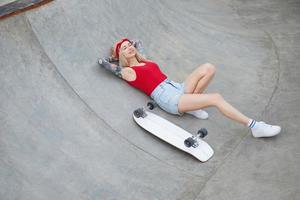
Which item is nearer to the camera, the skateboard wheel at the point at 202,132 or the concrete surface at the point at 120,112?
the concrete surface at the point at 120,112

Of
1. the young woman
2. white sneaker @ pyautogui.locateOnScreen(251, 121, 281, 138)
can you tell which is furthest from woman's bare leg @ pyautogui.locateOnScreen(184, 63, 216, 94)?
white sneaker @ pyautogui.locateOnScreen(251, 121, 281, 138)

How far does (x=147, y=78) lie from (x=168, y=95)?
39 cm

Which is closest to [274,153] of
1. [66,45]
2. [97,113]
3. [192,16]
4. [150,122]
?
[150,122]

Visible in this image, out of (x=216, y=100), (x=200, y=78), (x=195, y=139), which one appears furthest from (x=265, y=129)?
(x=200, y=78)

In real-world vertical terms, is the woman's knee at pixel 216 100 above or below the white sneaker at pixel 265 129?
above

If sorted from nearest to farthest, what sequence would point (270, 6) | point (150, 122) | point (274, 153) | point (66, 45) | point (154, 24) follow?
1. point (274, 153)
2. point (150, 122)
3. point (66, 45)
4. point (154, 24)
5. point (270, 6)

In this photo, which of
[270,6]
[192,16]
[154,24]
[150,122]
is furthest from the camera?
[270,6]

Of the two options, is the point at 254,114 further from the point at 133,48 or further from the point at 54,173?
the point at 54,173

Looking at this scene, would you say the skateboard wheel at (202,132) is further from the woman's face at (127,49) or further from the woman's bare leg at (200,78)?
the woman's face at (127,49)

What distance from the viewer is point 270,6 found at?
9594 millimetres

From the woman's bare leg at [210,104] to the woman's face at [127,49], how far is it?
93cm

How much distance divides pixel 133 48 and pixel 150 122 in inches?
42.8

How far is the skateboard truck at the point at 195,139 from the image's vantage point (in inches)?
216

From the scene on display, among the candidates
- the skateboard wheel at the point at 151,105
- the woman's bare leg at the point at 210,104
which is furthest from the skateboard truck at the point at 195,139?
the skateboard wheel at the point at 151,105
